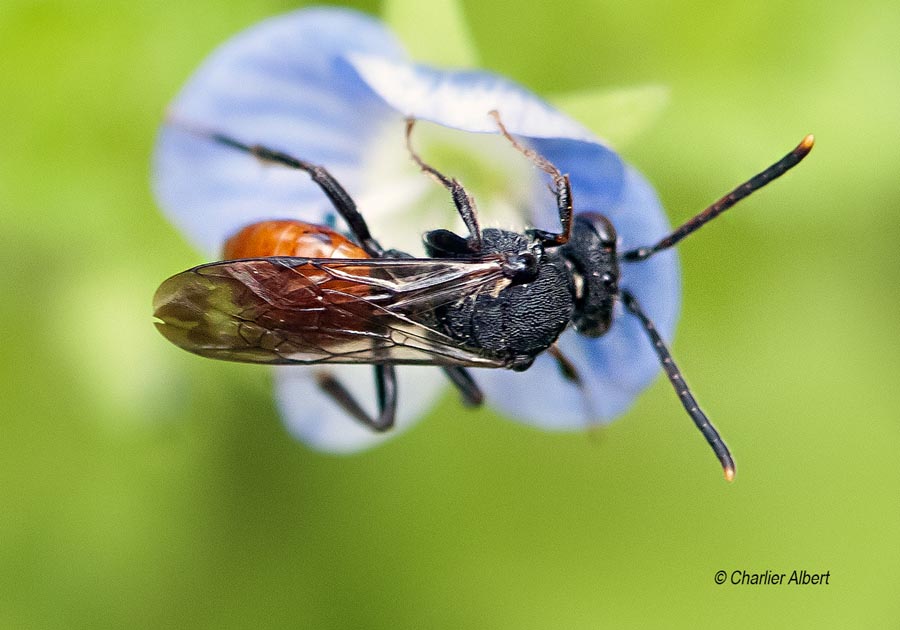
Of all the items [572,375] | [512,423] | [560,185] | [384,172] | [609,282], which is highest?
[384,172]

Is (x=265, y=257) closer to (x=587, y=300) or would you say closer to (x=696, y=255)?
(x=587, y=300)

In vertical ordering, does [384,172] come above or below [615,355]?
above

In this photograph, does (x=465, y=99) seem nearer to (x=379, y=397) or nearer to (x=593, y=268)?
(x=593, y=268)

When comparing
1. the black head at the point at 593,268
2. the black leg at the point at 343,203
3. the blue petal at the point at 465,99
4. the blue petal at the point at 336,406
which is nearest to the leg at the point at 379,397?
the blue petal at the point at 336,406

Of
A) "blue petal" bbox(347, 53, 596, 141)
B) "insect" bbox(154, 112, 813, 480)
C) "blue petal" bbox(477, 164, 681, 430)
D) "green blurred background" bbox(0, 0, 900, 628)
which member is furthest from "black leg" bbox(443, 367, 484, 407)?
"green blurred background" bbox(0, 0, 900, 628)

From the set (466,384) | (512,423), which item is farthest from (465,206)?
(512,423)

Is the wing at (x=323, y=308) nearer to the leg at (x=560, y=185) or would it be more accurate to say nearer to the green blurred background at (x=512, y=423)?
the leg at (x=560, y=185)

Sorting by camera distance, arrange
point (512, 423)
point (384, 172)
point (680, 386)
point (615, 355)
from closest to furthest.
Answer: point (680, 386), point (615, 355), point (384, 172), point (512, 423)
